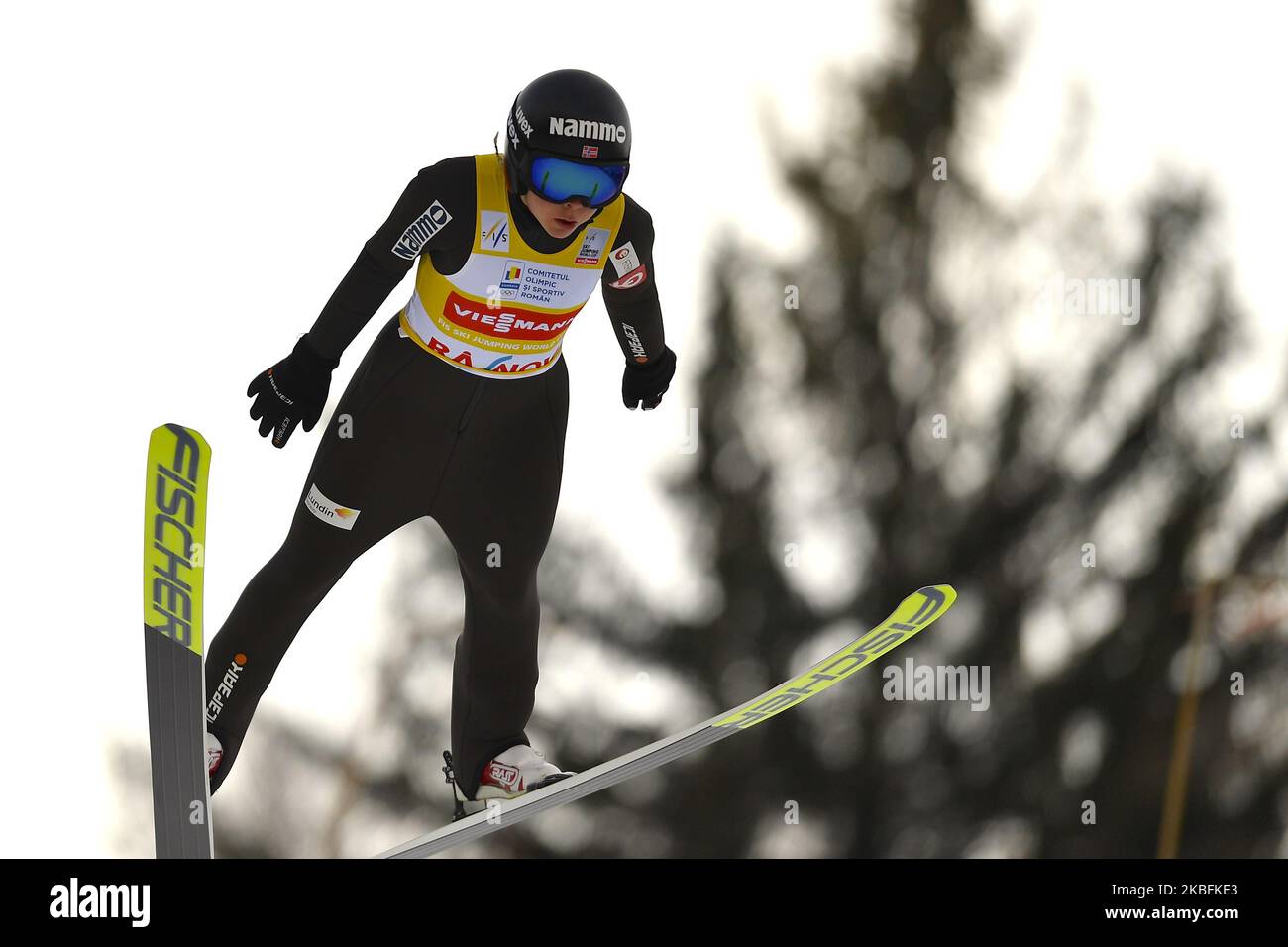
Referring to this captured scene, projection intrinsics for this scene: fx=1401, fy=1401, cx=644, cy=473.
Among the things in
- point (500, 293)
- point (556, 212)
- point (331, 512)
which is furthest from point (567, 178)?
point (331, 512)

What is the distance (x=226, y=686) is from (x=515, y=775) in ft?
2.82

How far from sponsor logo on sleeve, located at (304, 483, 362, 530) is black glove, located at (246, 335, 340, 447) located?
0.83 ft

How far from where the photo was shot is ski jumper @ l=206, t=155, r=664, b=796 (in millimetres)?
3709

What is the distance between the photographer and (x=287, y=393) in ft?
11.8

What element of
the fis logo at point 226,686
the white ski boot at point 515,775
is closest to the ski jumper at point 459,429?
the fis logo at point 226,686

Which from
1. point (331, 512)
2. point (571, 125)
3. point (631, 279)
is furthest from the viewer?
point (631, 279)

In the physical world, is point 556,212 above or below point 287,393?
above

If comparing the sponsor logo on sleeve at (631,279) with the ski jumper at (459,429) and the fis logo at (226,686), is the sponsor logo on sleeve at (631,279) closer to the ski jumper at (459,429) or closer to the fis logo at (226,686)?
the ski jumper at (459,429)

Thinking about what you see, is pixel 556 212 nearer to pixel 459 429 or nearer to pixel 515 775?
pixel 459 429

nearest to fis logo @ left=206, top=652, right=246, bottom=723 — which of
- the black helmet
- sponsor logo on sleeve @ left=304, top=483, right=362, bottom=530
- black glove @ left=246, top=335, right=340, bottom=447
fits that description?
sponsor logo on sleeve @ left=304, top=483, right=362, bottom=530

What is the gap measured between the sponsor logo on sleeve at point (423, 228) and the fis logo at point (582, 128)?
36 cm

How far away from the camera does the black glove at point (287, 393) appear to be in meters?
3.60

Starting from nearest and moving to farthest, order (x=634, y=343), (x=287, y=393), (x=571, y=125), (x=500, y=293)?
(x=571, y=125), (x=287, y=393), (x=500, y=293), (x=634, y=343)

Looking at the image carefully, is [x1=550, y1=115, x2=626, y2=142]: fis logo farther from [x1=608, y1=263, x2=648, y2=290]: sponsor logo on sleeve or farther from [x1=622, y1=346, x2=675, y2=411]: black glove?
[x1=622, y1=346, x2=675, y2=411]: black glove
